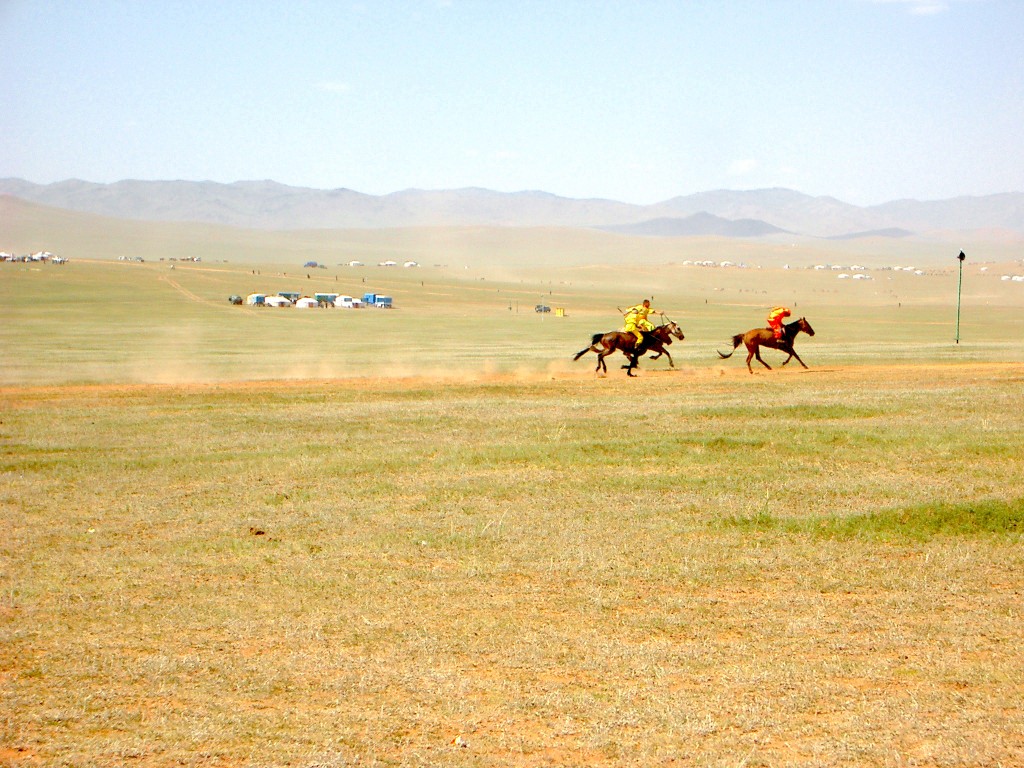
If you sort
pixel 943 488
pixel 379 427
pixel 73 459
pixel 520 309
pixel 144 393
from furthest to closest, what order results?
1. pixel 520 309
2. pixel 144 393
3. pixel 379 427
4. pixel 73 459
5. pixel 943 488

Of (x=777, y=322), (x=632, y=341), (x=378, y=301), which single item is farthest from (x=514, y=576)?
(x=378, y=301)

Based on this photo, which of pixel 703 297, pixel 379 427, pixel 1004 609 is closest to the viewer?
pixel 1004 609

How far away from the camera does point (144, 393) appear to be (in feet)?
88.2

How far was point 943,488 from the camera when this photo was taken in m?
15.0

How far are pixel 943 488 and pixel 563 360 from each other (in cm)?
2630

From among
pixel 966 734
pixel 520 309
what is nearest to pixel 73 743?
pixel 966 734

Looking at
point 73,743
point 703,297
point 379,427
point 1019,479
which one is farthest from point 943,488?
point 703,297

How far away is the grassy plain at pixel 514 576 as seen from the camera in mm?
7543

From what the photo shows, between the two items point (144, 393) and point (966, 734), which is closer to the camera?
point (966, 734)

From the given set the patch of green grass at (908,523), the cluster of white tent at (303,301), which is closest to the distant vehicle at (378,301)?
the cluster of white tent at (303,301)

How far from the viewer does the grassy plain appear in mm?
7543

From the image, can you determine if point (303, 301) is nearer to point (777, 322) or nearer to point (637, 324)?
point (637, 324)

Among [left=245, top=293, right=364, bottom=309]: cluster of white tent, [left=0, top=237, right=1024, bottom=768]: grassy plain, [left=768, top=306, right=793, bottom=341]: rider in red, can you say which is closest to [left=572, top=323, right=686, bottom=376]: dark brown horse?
[left=768, top=306, right=793, bottom=341]: rider in red

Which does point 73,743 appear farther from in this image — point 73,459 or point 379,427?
point 379,427
